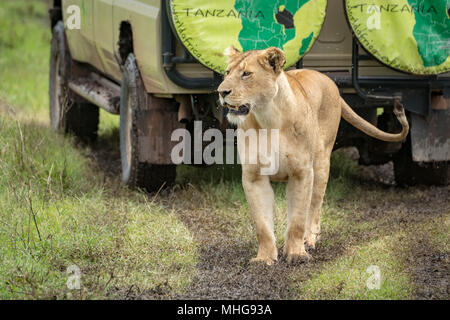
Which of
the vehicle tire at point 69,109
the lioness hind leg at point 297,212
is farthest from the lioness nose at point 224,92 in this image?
the vehicle tire at point 69,109

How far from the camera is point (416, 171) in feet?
23.2

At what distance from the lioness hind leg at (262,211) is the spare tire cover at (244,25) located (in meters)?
1.02

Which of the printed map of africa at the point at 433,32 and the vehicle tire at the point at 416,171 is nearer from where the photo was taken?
the printed map of africa at the point at 433,32

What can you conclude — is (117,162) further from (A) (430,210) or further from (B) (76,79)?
(A) (430,210)

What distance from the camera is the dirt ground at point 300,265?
4.42 meters

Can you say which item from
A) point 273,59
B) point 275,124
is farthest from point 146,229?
point 273,59

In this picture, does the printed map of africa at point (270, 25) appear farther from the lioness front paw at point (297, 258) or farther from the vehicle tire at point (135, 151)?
the lioness front paw at point (297, 258)

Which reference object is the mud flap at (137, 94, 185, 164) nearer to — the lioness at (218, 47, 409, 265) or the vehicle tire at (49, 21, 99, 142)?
the lioness at (218, 47, 409, 265)

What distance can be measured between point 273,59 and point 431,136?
228 centimetres

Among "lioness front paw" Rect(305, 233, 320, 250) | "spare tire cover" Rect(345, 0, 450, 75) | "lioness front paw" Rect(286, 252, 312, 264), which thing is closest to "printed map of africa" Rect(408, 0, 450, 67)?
"spare tire cover" Rect(345, 0, 450, 75)

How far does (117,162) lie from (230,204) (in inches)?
89.0

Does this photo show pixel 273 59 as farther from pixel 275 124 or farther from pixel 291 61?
pixel 291 61

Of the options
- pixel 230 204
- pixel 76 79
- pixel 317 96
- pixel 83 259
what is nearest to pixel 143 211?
pixel 230 204

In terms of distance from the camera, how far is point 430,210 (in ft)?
20.5
